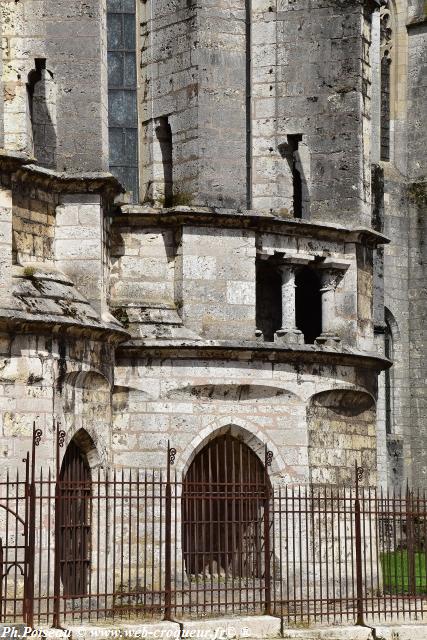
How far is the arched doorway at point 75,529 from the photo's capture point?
69.4 feet

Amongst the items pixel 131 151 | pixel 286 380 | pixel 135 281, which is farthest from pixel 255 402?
pixel 131 151

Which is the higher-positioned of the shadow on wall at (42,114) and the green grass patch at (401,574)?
the shadow on wall at (42,114)

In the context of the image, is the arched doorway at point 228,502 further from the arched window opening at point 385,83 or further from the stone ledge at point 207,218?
the arched window opening at point 385,83

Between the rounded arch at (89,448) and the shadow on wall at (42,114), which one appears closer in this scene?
the rounded arch at (89,448)

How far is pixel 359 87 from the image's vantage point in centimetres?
2503

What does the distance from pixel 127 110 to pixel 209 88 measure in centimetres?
166

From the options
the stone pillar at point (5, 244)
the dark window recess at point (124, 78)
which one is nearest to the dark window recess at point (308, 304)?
the dark window recess at point (124, 78)

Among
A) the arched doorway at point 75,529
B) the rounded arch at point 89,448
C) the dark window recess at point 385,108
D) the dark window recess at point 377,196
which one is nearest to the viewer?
the arched doorway at point 75,529

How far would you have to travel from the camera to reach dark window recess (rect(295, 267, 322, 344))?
83.5 feet

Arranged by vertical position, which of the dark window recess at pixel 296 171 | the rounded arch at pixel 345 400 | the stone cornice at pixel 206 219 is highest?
the dark window recess at pixel 296 171

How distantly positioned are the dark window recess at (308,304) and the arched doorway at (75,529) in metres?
4.51

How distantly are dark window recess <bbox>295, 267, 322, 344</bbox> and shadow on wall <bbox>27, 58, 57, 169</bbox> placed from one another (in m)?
4.32

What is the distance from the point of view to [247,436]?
23.7 metres

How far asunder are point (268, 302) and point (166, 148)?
256cm
